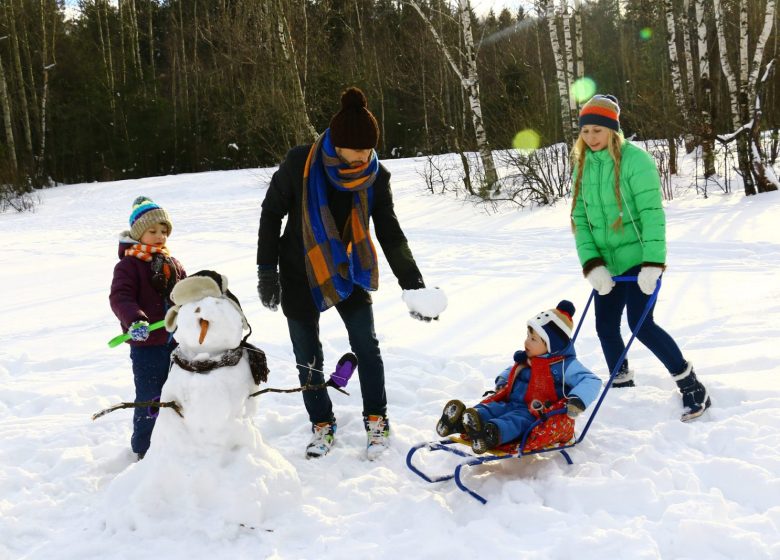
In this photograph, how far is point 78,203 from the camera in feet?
64.7

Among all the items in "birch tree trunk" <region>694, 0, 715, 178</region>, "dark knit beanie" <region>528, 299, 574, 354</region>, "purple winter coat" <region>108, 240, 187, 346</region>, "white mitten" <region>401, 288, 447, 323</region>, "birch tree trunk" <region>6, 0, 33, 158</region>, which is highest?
"birch tree trunk" <region>6, 0, 33, 158</region>

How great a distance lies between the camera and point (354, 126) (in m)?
3.07

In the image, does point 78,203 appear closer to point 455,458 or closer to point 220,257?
point 220,257

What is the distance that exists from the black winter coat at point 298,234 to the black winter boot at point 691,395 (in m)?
1.54

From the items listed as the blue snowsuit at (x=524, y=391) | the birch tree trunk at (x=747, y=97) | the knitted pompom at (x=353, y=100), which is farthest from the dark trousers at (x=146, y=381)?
the birch tree trunk at (x=747, y=97)

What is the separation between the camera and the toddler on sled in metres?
2.96

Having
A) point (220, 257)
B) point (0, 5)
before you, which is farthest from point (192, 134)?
point (220, 257)

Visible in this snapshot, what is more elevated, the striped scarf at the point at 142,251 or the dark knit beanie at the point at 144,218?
the dark knit beanie at the point at 144,218

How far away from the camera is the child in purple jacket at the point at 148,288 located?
334 centimetres

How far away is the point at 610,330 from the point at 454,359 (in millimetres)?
1289

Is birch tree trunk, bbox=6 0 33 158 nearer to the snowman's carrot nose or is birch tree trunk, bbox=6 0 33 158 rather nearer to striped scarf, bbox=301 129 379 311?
striped scarf, bbox=301 129 379 311

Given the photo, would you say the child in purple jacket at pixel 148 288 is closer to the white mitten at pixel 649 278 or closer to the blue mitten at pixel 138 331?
the blue mitten at pixel 138 331

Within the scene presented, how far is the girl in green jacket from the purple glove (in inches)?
56.8

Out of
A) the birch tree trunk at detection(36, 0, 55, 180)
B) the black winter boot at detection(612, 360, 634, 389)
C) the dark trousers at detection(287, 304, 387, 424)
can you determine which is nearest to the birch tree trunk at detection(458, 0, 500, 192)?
the black winter boot at detection(612, 360, 634, 389)
